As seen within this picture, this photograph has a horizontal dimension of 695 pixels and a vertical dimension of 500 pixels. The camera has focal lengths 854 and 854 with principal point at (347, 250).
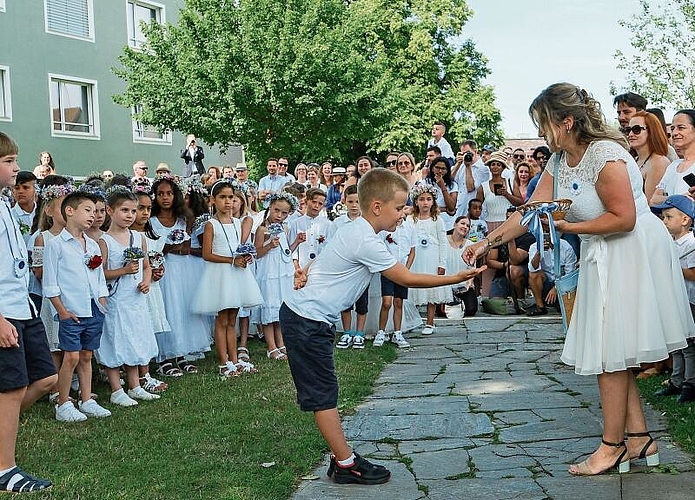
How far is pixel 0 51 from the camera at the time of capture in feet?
83.0

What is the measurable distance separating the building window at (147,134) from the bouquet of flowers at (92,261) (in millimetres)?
24163

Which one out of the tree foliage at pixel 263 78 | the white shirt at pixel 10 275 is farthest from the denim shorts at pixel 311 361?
the tree foliage at pixel 263 78

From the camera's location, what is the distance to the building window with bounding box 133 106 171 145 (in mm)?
30922

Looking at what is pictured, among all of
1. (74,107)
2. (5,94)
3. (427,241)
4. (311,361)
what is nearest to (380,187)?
(311,361)

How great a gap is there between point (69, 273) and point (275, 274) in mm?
3227

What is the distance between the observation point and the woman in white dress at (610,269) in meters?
4.62

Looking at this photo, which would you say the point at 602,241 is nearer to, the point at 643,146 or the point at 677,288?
the point at 677,288

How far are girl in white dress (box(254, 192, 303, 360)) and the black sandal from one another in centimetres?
430

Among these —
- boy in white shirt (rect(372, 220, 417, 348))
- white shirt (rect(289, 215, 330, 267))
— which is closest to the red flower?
white shirt (rect(289, 215, 330, 267))

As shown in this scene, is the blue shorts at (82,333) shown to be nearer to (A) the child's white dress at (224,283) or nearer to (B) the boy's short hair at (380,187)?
(A) the child's white dress at (224,283)

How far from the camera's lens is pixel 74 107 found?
2861 centimetres

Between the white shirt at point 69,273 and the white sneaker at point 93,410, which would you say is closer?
the white shirt at point 69,273

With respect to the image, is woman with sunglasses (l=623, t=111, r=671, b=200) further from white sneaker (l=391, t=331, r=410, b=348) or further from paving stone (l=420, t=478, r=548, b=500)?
white sneaker (l=391, t=331, r=410, b=348)

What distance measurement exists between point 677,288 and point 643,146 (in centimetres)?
270
